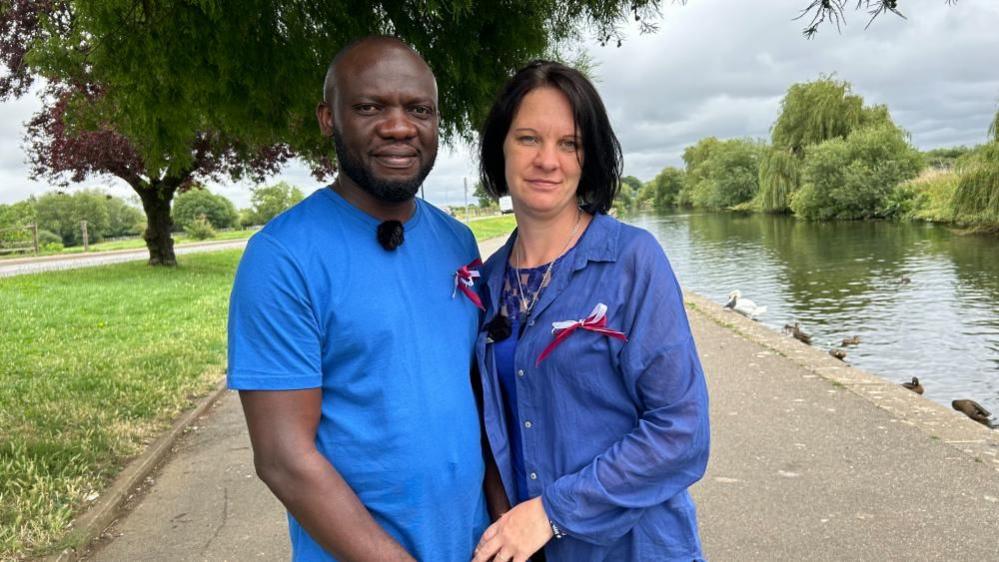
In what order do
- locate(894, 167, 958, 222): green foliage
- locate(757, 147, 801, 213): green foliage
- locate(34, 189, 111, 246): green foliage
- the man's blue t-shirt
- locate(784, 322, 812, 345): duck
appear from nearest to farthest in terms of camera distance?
1. the man's blue t-shirt
2. locate(784, 322, 812, 345): duck
3. locate(894, 167, 958, 222): green foliage
4. locate(757, 147, 801, 213): green foliage
5. locate(34, 189, 111, 246): green foliage

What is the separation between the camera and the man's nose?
5.92ft

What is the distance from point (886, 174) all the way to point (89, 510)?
45168 millimetres

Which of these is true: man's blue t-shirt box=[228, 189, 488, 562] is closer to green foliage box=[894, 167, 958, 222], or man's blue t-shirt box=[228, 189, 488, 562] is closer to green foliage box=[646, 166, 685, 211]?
green foliage box=[894, 167, 958, 222]

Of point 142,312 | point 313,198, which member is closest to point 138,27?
point 313,198

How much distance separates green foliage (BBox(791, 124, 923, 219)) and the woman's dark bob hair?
43076 mm

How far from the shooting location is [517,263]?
80.7 inches

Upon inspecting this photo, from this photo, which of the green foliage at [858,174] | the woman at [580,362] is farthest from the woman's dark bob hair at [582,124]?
the green foliage at [858,174]

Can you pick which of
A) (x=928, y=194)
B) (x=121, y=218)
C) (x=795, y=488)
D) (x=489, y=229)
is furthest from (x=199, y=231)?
(x=121, y=218)

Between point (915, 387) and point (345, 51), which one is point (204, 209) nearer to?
point (915, 387)

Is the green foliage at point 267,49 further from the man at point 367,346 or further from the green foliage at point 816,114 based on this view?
the green foliage at point 816,114

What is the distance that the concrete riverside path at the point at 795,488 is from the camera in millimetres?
3914

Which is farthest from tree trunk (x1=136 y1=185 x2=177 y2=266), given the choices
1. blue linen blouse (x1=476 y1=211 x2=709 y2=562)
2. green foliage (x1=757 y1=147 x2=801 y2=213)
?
green foliage (x1=757 y1=147 x2=801 y2=213)

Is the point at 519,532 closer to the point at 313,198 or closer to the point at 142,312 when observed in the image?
the point at 313,198

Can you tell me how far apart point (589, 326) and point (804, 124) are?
52.4m
